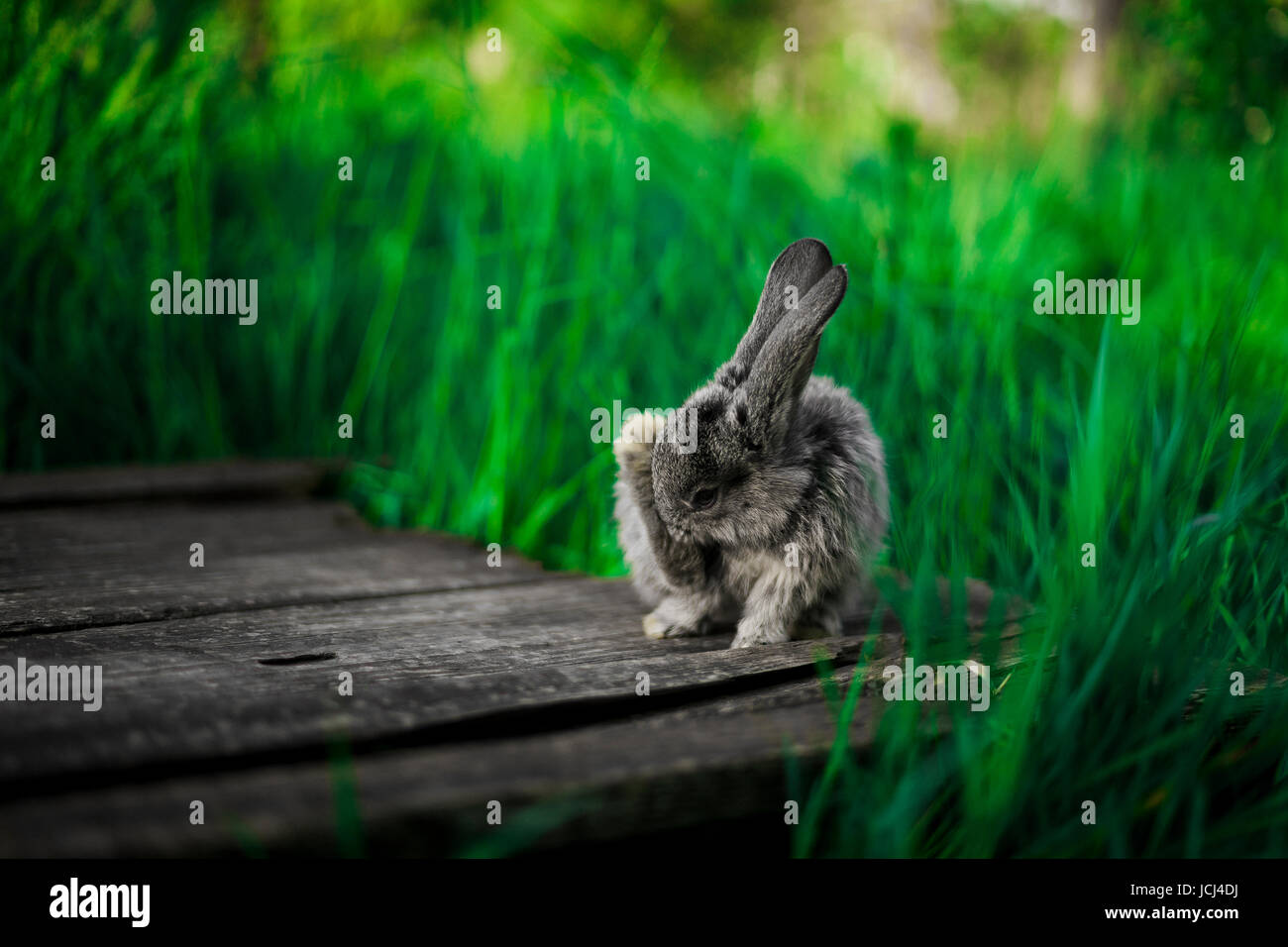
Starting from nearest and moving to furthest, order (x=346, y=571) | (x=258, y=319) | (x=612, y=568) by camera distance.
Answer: (x=346, y=571) < (x=612, y=568) < (x=258, y=319)

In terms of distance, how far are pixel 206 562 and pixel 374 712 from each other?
4.14 ft

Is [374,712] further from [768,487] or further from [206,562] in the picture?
[206,562]

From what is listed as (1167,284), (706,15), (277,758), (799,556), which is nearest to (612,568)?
(799,556)

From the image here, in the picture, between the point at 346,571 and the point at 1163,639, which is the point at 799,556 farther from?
the point at 346,571

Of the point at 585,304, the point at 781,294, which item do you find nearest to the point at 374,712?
the point at 781,294

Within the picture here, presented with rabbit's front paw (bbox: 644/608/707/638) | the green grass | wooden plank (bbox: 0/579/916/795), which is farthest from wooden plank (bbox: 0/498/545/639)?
rabbit's front paw (bbox: 644/608/707/638)

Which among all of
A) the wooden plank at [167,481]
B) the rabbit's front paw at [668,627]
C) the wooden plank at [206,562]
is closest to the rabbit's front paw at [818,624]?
the rabbit's front paw at [668,627]

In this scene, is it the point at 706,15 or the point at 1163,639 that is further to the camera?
the point at 706,15

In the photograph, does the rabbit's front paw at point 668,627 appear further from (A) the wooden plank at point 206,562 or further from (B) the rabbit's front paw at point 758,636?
(A) the wooden plank at point 206,562

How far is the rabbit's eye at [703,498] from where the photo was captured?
2084 mm

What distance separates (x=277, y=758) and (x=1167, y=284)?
358 cm

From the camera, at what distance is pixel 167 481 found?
3.30 m
